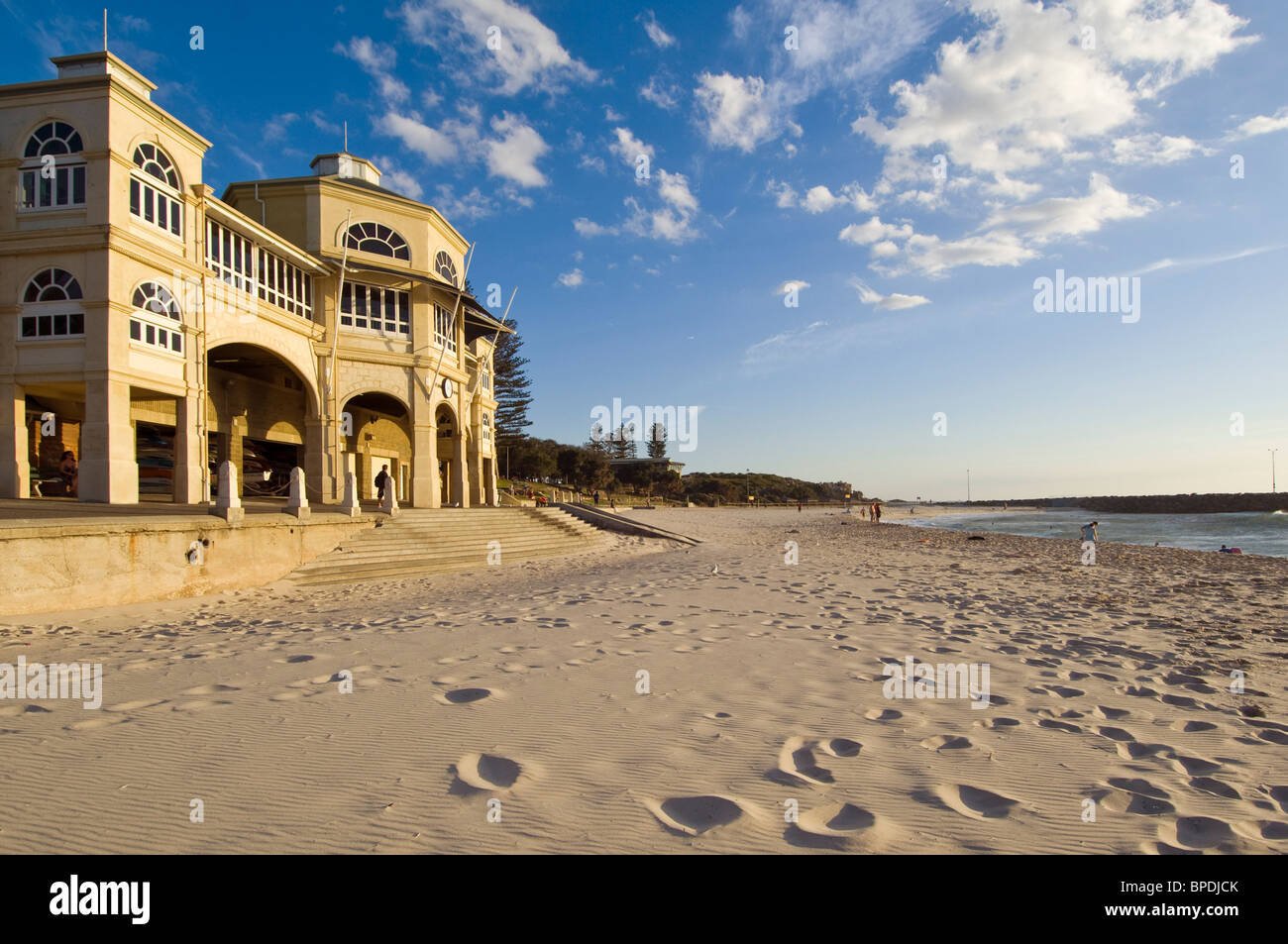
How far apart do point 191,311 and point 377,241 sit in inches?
315

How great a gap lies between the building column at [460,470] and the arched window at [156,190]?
446 inches

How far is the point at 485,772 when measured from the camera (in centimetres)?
344

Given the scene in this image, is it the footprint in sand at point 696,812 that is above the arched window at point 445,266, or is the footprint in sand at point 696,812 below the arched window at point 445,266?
below

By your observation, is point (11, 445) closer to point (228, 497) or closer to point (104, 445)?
point (104, 445)

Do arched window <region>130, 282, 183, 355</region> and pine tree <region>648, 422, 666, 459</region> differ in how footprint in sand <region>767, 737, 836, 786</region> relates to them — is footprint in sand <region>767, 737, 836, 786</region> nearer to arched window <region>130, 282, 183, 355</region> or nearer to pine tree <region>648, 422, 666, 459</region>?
arched window <region>130, 282, 183, 355</region>

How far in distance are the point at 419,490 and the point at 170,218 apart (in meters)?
10.4

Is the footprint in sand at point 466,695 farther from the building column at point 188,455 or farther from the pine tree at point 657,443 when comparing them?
the pine tree at point 657,443

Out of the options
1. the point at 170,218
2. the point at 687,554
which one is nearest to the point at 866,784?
the point at 687,554

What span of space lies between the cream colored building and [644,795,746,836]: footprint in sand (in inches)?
621

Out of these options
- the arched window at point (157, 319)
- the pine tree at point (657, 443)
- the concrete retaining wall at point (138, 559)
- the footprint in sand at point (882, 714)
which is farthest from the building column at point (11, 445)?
the pine tree at point (657, 443)

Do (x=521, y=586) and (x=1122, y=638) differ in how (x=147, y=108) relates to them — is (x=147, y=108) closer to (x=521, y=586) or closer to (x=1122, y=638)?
(x=521, y=586)

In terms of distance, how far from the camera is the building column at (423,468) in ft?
71.4

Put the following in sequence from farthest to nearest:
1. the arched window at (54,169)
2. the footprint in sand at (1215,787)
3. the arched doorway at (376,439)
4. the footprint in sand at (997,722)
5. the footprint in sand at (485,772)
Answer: the arched doorway at (376,439) → the arched window at (54,169) → the footprint in sand at (997,722) → the footprint in sand at (485,772) → the footprint in sand at (1215,787)

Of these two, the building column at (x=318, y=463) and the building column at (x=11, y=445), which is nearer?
the building column at (x=11, y=445)
